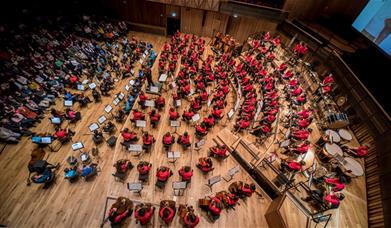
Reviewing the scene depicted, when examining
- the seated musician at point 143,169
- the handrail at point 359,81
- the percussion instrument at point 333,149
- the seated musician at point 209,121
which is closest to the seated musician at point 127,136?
the seated musician at point 143,169

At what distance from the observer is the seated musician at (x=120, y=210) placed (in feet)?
19.8

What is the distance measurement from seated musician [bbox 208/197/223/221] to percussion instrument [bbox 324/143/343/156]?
4.90 metres

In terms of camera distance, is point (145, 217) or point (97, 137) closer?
point (145, 217)

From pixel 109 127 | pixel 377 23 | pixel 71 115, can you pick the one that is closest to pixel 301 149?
pixel 377 23

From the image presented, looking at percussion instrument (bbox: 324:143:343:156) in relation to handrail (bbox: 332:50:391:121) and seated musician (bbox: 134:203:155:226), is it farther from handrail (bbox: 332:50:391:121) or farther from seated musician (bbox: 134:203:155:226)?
seated musician (bbox: 134:203:155:226)

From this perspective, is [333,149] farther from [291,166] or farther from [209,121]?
[209,121]

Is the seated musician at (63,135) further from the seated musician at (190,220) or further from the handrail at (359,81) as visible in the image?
the handrail at (359,81)

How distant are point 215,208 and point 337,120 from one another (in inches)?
270

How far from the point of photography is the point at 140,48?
14.8m

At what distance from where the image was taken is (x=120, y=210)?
6.24 m

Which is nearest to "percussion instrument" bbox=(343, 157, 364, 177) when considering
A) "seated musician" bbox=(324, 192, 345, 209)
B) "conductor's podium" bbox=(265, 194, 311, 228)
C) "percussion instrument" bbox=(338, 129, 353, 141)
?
"percussion instrument" bbox=(338, 129, 353, 141)

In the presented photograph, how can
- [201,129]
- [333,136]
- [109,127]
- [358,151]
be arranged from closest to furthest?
[358,151]
[333,136]
[201,129]
[109,127]

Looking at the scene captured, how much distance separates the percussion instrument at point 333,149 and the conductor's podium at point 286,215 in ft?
8.72

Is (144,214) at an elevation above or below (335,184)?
below
